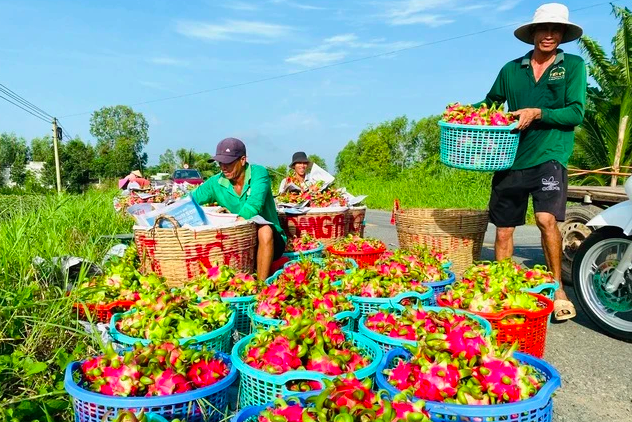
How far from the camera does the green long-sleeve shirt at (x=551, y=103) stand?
163 inches

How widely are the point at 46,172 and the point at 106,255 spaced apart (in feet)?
193

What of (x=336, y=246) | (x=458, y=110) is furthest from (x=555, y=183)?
(x=336, y=246)

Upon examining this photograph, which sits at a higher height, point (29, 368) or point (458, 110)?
point (458, 110)

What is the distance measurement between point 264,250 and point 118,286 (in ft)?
4.92

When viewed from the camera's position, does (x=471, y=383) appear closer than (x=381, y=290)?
Yes

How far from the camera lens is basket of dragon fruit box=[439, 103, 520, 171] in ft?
13.6

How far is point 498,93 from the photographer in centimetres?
469

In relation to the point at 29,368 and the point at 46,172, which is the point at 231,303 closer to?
the point at 29,368

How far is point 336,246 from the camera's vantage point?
546cm

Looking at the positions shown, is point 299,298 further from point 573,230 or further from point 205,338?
point 573,230

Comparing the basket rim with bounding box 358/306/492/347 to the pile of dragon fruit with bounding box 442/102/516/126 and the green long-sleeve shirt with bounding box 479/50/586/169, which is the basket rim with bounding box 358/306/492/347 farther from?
the green long-sleeve shirt with bounding box 479/50/586/169

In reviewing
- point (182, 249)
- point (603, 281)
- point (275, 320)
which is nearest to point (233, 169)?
point (182, 249)

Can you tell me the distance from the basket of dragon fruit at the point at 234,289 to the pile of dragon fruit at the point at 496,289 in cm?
124

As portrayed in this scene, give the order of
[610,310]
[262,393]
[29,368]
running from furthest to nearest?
[610,310], [29,368], [262,393]
